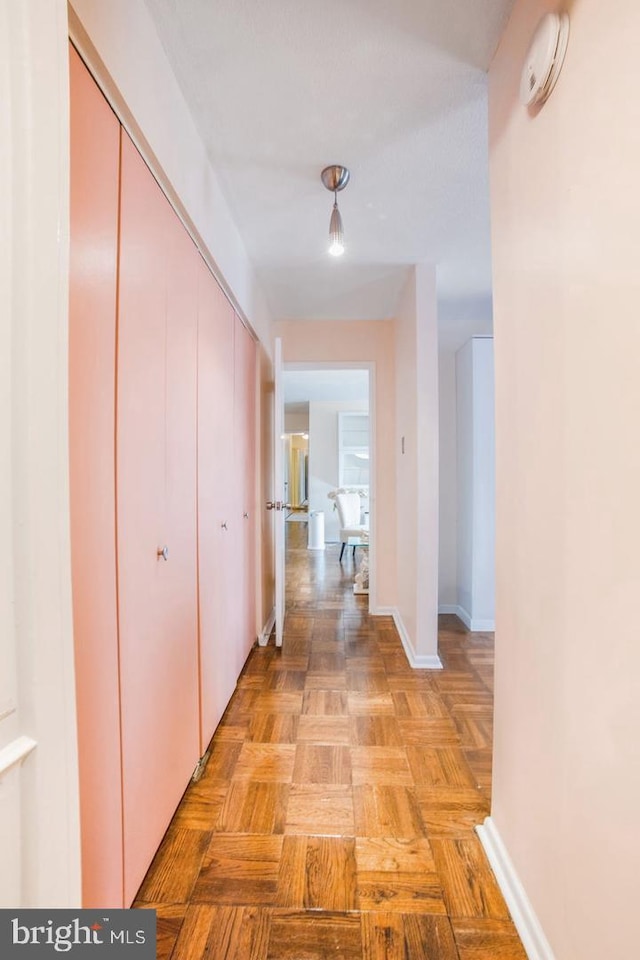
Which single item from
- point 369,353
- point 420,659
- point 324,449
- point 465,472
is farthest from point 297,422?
point 420,659

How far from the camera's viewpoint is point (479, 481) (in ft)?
9.97

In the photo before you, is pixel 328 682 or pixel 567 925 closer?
pixel 567 925

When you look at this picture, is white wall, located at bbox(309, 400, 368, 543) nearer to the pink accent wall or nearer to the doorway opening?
the doorway opening

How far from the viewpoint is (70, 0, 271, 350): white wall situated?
2.87ft

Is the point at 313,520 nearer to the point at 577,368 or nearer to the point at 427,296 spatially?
the point at 427,296

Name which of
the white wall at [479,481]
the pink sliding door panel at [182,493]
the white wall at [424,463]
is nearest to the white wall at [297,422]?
the white wall at [479,481]

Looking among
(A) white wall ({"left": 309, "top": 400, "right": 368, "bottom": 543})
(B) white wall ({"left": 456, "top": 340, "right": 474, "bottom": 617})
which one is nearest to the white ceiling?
(B) white wall ({"left": 456, "top": 340, "right": 474, "bottom": 617})

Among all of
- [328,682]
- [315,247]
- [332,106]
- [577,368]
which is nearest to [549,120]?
[577,368]

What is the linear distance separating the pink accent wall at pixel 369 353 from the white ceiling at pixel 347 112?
1.03 meters

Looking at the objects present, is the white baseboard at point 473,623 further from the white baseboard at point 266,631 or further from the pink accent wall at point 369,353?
the white baseboard at point 266,631

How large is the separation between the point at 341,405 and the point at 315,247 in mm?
4673

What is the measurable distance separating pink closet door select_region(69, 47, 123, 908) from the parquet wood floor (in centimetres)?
31

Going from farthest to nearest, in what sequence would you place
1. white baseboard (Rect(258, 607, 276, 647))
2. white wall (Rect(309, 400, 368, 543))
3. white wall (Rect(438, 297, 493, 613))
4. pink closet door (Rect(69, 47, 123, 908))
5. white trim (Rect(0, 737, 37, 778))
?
white wall (Rect(309, 400, 368, 543)) → white wall (Rect(438, 297, 493, 613)) → white baseboard (Rect(258, 607, 276, 647)) → pink closet door (Rect(69, 47, 123, 908)) → white trim (Rect(0, 737, 37, 778))

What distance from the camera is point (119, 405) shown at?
100cm
